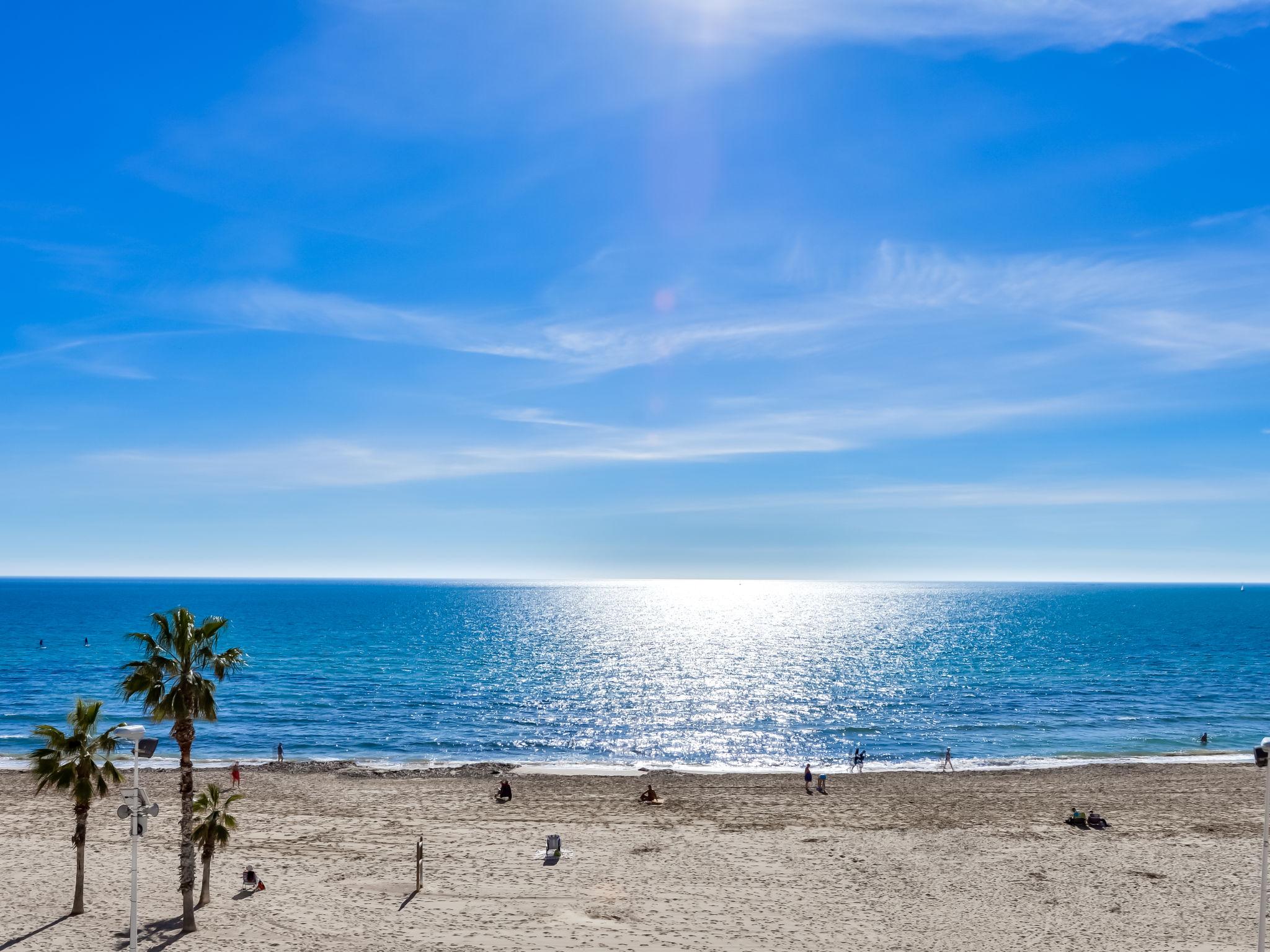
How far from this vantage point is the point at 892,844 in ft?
105

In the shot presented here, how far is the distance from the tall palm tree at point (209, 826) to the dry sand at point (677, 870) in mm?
1026

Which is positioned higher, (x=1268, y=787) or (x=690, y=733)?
(x=1268, y=787)

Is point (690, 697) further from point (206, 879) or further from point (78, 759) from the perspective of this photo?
point (78, 759)

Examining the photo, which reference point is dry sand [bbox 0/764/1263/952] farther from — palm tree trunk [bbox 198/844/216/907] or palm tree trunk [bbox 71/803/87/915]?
palm tree trunk [bbox 71/803/87/915]

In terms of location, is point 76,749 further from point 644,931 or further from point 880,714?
point 880,714

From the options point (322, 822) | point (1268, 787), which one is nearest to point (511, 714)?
point (322, 822)

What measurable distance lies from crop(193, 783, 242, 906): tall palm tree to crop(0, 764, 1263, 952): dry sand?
3.36 feet

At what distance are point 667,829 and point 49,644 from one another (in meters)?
127

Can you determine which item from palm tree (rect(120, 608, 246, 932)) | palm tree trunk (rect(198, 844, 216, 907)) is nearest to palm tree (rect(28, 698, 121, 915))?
palm tree (rect(120, 608, 246, 932))

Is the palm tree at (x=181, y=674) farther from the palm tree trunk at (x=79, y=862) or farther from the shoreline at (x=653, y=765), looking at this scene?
the shoreline at (x=653, y=765)

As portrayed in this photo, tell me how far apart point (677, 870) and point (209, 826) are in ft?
50.0

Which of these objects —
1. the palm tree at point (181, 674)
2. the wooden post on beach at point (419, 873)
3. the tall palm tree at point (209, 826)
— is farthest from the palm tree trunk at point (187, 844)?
the wooden post on beach at point (419, 873)

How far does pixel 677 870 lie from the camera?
94.1 feet

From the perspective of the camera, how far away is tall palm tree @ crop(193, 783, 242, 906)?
23.1 metres
